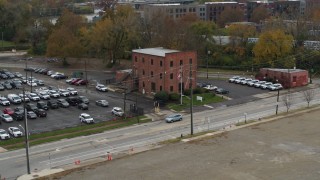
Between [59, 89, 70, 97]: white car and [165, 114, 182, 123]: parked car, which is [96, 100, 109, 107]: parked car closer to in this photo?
[59, 89, 70, 97]: white car

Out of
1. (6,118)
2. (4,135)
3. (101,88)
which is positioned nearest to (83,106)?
(6,118)

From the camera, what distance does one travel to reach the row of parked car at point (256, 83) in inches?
3034

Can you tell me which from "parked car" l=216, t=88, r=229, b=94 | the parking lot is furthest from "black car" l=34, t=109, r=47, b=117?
"parked car" l=216, t=88, r=229, b=94

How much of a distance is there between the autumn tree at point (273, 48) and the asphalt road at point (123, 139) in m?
22.4

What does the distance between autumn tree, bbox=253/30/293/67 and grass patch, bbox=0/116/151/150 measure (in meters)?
36.0

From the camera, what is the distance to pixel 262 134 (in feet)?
178

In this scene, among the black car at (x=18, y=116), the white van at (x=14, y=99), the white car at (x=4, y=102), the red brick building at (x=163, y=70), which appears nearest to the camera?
the black car at (x=18, y=116)

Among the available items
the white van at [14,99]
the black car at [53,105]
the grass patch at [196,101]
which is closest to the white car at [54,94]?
the white van at [14,99]

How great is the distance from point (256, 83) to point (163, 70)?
51.1 ft

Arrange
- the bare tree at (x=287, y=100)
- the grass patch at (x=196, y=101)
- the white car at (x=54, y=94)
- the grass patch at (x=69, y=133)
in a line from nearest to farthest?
the grass patch at (x=69, y=133)
the bare tree at (x=287, y=100)
the grass patch at (x=196, y=101)
the white car at (x=54, y=94)

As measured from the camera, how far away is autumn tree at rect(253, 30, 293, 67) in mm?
90312

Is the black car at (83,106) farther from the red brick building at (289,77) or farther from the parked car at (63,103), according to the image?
the red brick building at (289,77)

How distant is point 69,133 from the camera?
5622cm

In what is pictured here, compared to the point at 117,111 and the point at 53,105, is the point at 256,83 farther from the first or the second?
the point at 53,105
